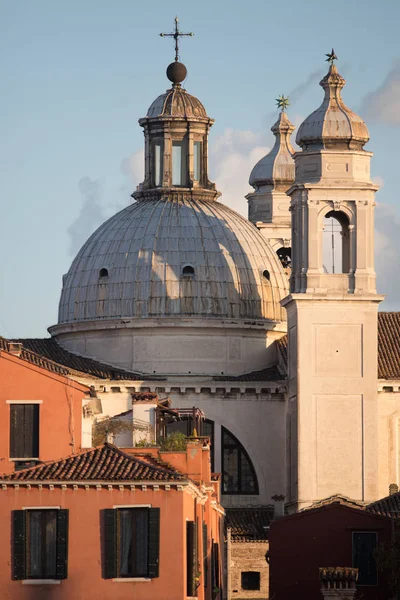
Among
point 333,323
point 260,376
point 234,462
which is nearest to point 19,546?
point 333,323

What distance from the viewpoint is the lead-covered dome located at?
83188 millimetres

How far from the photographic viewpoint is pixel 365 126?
78.9 metres

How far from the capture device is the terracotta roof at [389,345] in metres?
80.6

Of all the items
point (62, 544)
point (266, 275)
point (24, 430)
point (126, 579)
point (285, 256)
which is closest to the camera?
point (126, 579)

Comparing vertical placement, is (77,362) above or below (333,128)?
below

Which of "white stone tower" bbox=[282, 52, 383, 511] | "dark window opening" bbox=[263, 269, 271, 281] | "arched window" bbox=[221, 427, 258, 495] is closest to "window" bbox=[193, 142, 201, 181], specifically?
"dark window opening" bbox=[263, 269, 271, 281]

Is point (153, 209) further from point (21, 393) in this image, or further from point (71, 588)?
point (71, 588)

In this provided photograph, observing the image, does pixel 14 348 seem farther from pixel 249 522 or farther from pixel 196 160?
pixel 196 160

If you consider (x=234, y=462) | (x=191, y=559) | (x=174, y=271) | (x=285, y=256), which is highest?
(x=285, y=256)

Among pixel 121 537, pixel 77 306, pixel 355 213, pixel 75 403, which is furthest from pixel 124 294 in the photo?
pixel 121 537

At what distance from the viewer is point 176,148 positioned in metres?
86.2

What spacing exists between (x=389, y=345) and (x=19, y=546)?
3409 cm

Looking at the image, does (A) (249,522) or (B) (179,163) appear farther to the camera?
(B) (179,163)

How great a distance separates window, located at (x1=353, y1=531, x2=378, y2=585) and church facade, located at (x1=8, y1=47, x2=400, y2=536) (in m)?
15.1
